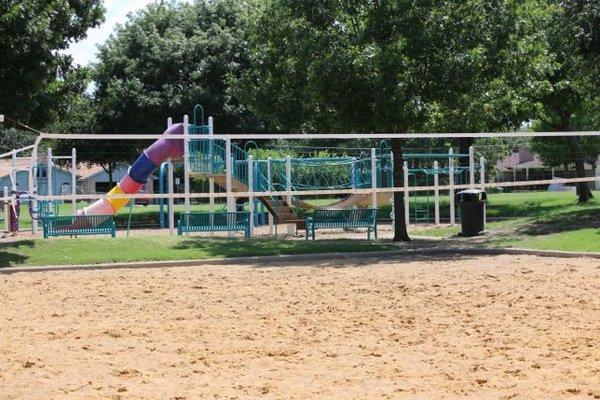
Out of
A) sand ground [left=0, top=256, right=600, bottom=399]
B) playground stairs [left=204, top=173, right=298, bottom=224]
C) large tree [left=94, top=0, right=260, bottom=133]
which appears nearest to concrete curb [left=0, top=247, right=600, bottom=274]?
sand ground [left=0, top=256, right=600, bottom=399]

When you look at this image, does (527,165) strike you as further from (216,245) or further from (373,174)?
(216,245)

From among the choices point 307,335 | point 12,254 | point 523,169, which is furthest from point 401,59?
point 523,169

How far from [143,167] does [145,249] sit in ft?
26.8

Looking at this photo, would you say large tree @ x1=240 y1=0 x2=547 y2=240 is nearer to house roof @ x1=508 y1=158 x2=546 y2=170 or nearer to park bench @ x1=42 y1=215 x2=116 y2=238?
park bench @ x1=42 y1=215 x2=116 y2=238

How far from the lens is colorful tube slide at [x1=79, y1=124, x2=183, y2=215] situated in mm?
25672

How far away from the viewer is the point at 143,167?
86.0 feet

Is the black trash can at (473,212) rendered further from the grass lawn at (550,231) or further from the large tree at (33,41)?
the large tree at (33,41)

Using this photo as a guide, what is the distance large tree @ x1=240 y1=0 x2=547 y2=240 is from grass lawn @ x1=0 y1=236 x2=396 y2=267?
296 centimetres

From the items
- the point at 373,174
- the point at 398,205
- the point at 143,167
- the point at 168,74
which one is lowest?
the point at 398,205

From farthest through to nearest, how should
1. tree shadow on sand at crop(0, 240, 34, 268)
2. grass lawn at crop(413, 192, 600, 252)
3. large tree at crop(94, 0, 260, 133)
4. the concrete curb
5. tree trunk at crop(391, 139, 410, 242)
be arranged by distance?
large tree at crop(94, 0, 260, 133) < tree trunk at crop(391, 139, 410, 242) < grass lawn at crop(413, 192, 600, 252) < tree shadow on sand at crop(0, 240, 34, 268) < the concrete curb

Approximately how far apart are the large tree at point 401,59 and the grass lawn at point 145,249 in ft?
9.72

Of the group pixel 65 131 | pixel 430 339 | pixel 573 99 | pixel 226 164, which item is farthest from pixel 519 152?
pixel 430 339

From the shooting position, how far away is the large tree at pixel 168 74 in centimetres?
3641

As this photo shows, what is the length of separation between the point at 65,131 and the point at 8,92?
28506 mm
